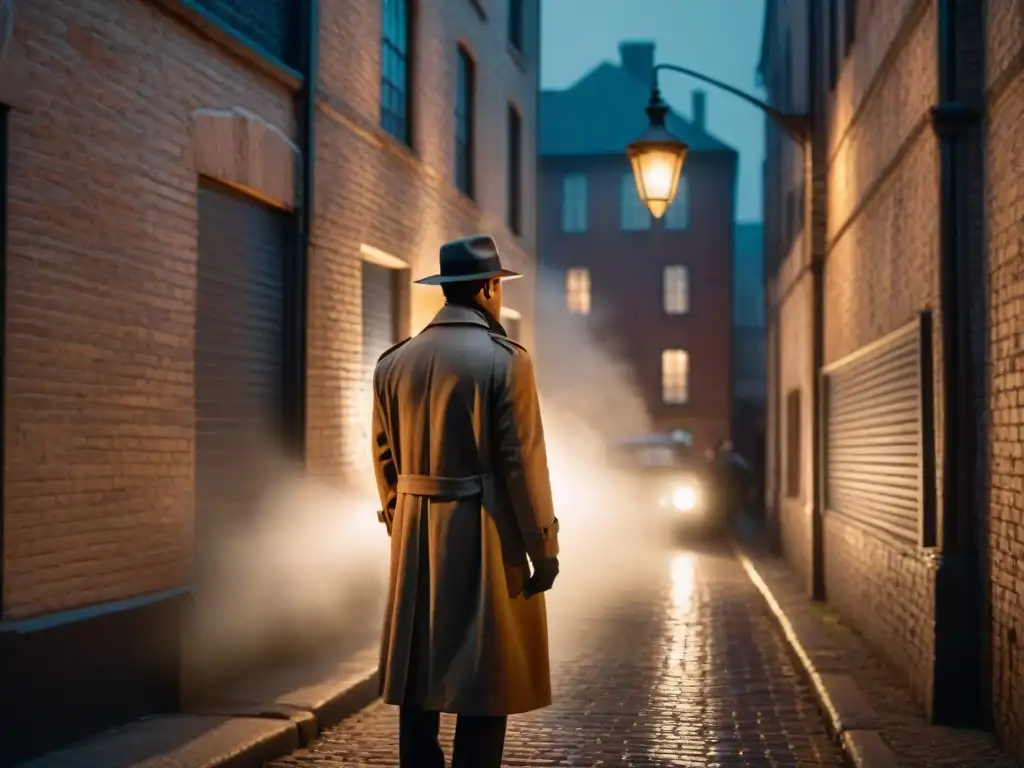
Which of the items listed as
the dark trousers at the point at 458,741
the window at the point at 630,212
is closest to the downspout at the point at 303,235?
the dark trousers at the point at 458,741

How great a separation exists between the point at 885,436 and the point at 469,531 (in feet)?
19.1

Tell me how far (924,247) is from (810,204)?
576 centimetres

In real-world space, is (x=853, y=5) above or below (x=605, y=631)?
above

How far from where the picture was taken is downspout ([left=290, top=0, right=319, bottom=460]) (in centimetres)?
1021

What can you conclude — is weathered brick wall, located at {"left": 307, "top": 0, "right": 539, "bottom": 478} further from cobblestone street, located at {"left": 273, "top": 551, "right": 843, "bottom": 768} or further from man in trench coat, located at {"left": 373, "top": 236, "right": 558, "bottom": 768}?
man in trench coat, located at {"left": 373, "top": 236, "right": 558, "bottom": 768}

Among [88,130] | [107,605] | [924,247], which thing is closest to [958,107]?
[924,247]

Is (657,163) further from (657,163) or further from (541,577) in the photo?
(541,577)

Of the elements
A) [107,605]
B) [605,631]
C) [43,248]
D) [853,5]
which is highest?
Result: [853,5]

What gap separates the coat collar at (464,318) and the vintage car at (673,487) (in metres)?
17.3

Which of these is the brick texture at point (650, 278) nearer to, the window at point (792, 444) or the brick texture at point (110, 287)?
the window at point (792, 444)

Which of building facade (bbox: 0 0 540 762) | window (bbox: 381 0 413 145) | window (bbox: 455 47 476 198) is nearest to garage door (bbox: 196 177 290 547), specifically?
building facade (bbox: 0 0 540 762)

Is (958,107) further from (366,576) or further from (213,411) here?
(366,576)

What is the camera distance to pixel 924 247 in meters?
8.27

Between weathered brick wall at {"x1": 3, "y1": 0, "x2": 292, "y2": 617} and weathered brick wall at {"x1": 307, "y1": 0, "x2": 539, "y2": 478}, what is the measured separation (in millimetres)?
2303
